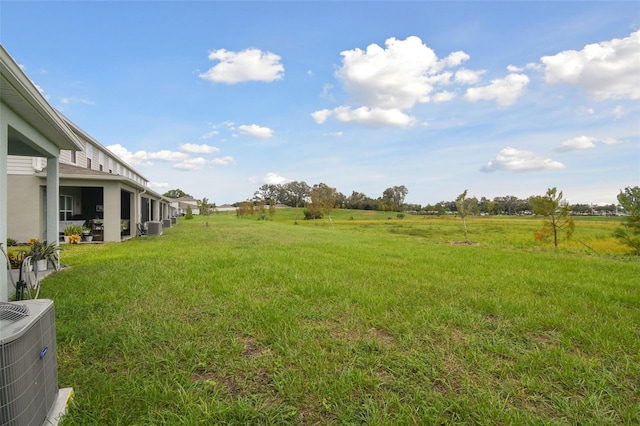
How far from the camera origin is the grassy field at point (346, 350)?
209cm

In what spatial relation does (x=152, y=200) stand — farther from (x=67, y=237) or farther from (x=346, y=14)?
(x=346, y=14)

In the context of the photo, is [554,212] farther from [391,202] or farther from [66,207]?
[391,202]

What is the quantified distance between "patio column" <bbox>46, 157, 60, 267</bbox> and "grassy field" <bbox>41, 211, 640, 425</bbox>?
174 cm

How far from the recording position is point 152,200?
22.8 meters

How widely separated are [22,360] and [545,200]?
53.3 ft

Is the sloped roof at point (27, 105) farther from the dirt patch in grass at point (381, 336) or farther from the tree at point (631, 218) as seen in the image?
the tree at point (631, 218)

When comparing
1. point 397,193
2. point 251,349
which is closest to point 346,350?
point 251,349

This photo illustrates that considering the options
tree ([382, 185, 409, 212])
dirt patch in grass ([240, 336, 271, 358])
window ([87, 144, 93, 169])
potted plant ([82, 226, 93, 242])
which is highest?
tree ([382, 185, 409, 212])

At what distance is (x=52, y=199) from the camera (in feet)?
21.9

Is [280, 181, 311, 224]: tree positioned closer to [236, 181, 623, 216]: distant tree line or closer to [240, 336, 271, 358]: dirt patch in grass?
[236, 181, 623, 216]: distant tree line

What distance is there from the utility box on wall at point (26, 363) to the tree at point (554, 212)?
634 inches

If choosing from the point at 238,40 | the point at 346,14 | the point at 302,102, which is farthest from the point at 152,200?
the point at 346,14

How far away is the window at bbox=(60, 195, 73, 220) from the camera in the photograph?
14422 millimetres

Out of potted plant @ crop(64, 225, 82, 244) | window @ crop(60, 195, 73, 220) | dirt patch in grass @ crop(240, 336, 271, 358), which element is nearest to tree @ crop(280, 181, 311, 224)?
window @ crop(60, 195, 73, 220)
